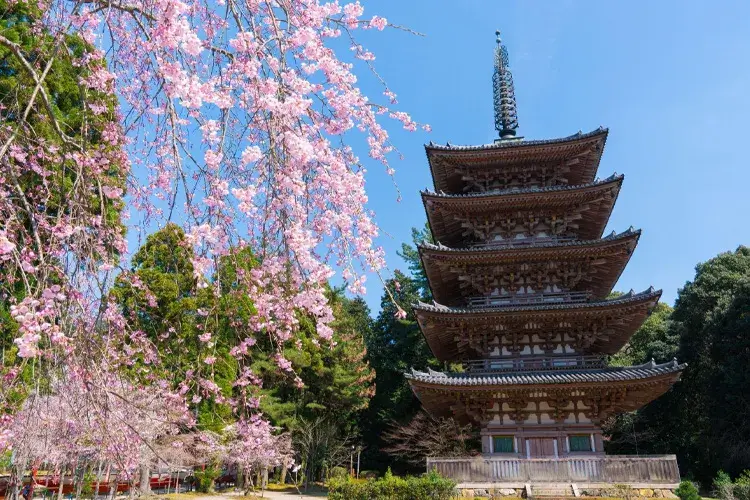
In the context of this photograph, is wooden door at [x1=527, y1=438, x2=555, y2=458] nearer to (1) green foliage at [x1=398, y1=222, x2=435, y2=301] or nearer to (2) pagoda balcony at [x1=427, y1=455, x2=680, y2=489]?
(2) pagoda balcony at [x1=427, y1=455, x2=680, y2=489]

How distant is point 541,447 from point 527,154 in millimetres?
9075

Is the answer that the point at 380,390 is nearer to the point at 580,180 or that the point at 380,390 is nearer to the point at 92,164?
the point at 580,180

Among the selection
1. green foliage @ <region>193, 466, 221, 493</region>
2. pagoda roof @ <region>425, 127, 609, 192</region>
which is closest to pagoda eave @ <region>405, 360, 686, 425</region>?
pagoda roof @ <region>425, 127, 609, 192</region>

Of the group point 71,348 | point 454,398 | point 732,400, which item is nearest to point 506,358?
point 454,398

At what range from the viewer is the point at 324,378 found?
105 feet

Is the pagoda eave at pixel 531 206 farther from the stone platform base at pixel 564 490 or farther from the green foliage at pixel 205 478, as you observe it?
the green foliage at pixel 205 478

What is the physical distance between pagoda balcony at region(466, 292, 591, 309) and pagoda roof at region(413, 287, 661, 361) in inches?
21.1

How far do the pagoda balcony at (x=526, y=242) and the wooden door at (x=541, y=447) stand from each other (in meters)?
5.48

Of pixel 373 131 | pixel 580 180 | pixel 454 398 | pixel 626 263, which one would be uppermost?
pixel 580 180

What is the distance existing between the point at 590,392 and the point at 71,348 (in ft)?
40.9

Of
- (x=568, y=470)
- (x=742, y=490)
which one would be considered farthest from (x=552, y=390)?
(x=742, y=490)

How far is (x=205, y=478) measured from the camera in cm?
2441

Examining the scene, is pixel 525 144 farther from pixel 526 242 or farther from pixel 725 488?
pixel 725 488

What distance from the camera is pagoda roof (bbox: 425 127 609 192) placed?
16175 millimetres
